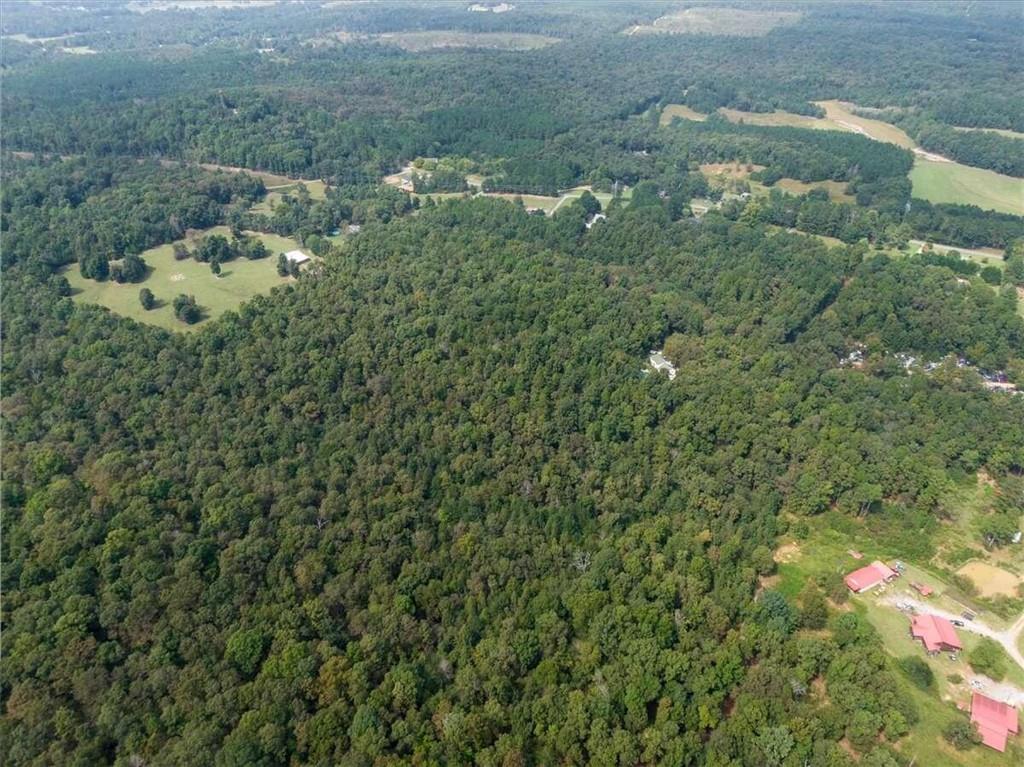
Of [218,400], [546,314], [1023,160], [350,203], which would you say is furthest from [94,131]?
[1023,160]

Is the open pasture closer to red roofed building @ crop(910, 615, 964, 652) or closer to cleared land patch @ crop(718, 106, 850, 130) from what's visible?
cleared land patch @ crop(718, 106, 850, 130)

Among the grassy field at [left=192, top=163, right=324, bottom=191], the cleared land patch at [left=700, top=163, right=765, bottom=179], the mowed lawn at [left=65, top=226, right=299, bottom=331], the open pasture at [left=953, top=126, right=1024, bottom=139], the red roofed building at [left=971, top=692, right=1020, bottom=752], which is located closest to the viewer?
the red roofed building at [left=971, top=692, right=1020, bottom=752]

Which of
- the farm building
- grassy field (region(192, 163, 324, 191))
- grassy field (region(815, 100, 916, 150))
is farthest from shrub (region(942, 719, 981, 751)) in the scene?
grassy field (region(815, 100, 916, 150))

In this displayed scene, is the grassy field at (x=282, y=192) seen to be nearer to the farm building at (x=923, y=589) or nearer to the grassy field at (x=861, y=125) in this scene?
the farm building at (x=923, y=589)

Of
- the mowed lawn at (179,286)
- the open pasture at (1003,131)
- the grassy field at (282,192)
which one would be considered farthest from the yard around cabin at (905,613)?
the open pasture at (1003,131)

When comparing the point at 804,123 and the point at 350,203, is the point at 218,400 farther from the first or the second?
the point at 804,123

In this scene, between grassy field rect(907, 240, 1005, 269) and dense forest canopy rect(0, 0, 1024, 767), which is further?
grassy field rect(907, 240, 1005, 269)
